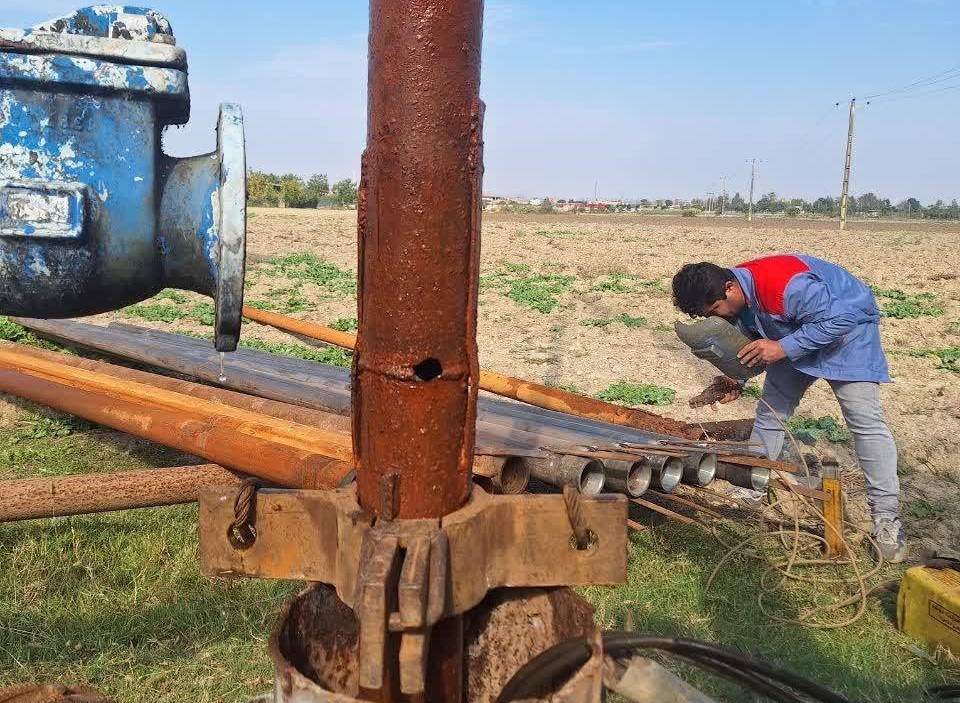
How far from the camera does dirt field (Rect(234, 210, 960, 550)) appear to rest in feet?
20.1

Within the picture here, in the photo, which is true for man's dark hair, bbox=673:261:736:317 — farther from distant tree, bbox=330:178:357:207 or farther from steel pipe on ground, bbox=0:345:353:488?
distant tree, bbox=330:178:357:207

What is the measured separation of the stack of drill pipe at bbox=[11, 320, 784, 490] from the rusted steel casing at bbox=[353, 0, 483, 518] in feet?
7.21

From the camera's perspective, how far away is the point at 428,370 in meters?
1.27

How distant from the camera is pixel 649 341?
10.3 metres

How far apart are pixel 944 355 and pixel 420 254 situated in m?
9.91

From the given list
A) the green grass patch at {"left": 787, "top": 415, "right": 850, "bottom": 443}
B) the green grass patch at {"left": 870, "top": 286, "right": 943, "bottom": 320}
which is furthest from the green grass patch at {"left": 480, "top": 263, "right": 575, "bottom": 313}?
the green grass patch at {"left": 787, "top": 415, "right": 850, "bottom": 443}

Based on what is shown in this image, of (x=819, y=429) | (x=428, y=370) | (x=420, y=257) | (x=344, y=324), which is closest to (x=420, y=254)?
(x=420, y=257)

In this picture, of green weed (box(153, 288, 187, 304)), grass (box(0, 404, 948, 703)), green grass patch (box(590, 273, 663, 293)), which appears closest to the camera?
grass (box(0, 404, 948, 703))

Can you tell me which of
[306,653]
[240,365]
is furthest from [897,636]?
[240,365]

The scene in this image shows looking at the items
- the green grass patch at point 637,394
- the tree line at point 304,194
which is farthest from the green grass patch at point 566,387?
the tree line at point 304,194

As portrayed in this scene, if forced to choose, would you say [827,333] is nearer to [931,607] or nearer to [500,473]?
[931,607]

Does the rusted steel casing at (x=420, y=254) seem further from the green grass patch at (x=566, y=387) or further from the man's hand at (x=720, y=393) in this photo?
the green grass patch at (x=566, y=387)

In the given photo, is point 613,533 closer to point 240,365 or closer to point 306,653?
point 306,653

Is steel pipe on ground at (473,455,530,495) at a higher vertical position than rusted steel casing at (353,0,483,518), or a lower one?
lower
